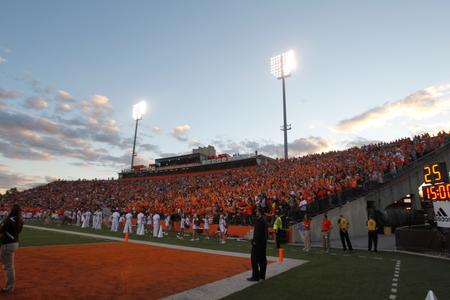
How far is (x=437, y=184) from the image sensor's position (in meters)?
13.6

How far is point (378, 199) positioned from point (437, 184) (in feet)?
34.2

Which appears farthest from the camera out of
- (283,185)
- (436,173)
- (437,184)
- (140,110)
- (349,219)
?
(140,110)

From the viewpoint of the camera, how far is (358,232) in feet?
74.3

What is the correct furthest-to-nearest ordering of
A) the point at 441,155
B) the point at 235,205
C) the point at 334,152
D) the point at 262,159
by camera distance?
the point at 262,159 → the point at 334,152 → the point at 235,205 → the point at 441,155

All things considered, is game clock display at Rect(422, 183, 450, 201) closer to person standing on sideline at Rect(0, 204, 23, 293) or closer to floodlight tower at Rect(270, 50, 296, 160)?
person standing on sideline at Rect(0, 204, 23, 293)

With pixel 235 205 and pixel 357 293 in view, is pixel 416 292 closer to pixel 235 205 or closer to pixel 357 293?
pixel 357 293

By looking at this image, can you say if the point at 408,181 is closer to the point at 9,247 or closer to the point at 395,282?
the point at 395,282

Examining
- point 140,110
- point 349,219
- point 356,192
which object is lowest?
point 349,219

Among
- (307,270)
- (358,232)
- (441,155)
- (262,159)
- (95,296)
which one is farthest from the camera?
(262,159)

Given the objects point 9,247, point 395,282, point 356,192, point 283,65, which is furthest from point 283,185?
point 283,65

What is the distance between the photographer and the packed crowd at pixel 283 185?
23.4 meters

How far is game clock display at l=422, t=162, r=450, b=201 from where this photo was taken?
517 inches

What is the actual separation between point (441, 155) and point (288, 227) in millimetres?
13190

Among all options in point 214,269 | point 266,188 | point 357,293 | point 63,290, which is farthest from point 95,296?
point 266,188
